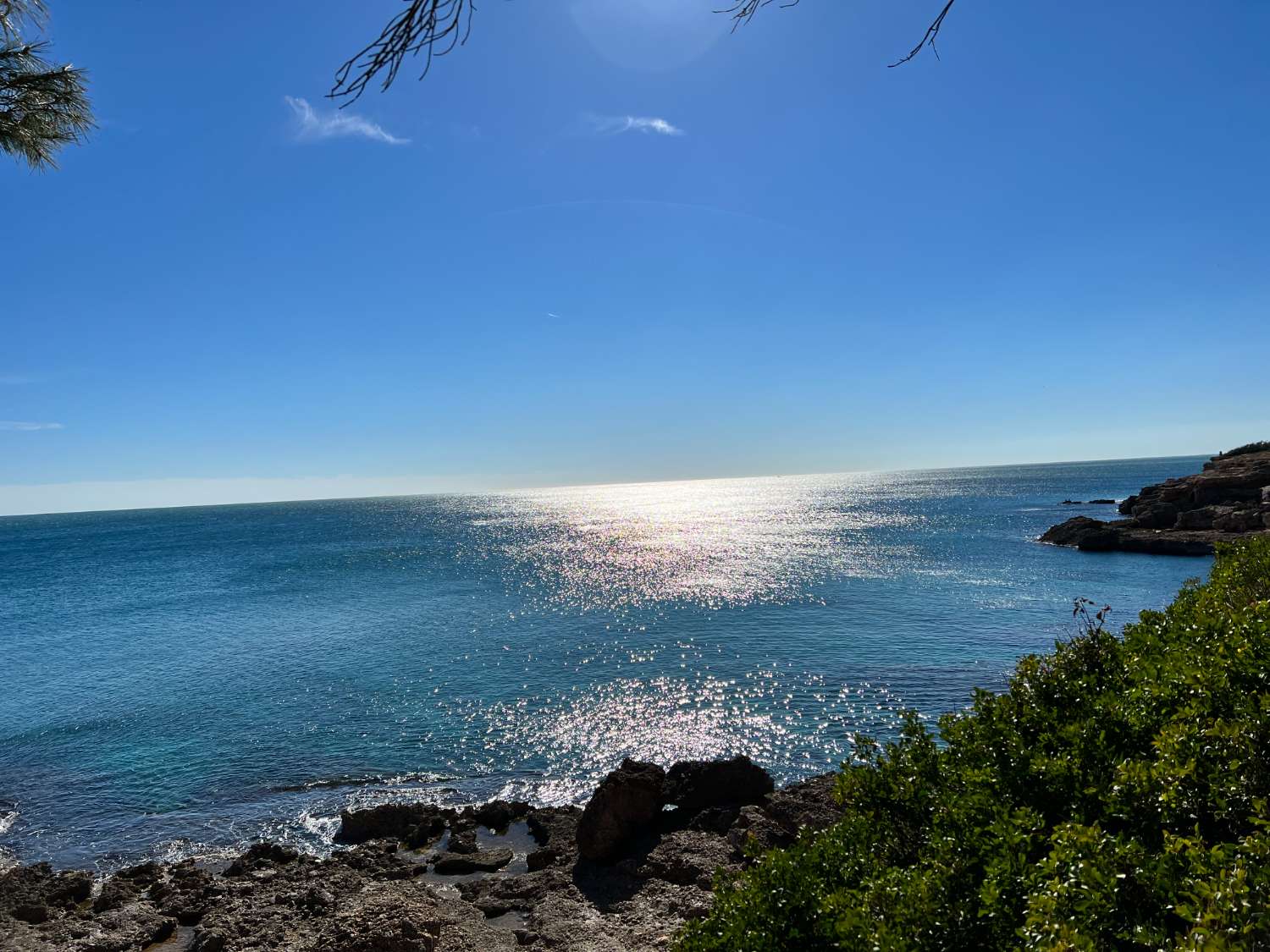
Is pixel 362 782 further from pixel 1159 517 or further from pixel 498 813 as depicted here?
A: pixel 1159 517

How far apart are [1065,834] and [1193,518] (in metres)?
85.4

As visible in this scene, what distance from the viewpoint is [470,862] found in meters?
17.1

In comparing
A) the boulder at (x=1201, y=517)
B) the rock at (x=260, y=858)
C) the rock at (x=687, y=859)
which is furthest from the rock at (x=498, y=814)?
the boulder at (x=1201, y=517)

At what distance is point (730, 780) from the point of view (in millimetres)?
18641

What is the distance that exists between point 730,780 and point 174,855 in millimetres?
16170

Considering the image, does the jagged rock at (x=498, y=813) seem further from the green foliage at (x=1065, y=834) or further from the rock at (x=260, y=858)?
the green foliage at (x=1065, y=834)

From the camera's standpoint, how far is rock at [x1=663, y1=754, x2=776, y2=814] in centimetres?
1833

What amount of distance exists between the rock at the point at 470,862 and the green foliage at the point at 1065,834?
12.6m

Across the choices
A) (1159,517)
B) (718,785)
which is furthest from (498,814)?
(1159,517)

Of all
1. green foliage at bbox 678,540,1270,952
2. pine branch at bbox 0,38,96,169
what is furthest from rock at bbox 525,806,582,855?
pine branch at bbox 0,38,96,169

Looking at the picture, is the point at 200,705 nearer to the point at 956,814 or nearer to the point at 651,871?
the point at 651,871

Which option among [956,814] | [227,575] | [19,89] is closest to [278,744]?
[19,89]

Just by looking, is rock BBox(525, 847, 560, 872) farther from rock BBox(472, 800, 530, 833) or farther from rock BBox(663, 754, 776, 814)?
rock BBox(663, 754, 776, 814)

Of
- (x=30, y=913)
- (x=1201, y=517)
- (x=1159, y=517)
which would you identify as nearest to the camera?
(x=30, y=913)
